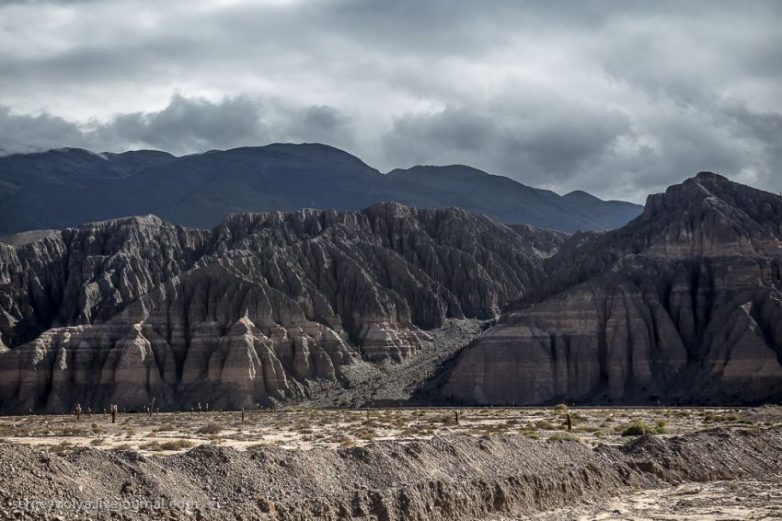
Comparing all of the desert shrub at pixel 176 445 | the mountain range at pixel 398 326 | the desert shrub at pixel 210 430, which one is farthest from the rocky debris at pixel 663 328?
the desert shrub at pixel 176 445

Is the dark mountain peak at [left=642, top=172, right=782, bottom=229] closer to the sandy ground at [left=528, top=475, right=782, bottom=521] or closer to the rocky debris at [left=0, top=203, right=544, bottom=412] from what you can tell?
the rocky debris at [left=0, top=203, right=544, bottom=412]

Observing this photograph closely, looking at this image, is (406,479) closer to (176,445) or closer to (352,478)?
(352,478)

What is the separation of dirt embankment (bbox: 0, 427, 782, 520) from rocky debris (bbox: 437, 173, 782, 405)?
76.9 m

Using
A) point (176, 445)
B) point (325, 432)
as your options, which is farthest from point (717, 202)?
point (176, 445)

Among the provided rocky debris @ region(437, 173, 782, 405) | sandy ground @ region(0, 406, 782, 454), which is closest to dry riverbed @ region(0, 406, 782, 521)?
sandy ground @ region(0, 406, 782, 454)

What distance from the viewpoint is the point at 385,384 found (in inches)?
5231

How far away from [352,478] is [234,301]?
115743 millimetres

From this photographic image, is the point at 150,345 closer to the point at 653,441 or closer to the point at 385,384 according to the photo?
the point at 385,384

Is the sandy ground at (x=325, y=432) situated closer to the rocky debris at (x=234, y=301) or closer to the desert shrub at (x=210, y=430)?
the desert shrub at (x=210, y=430)

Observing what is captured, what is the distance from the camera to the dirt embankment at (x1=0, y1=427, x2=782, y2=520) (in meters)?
25.1

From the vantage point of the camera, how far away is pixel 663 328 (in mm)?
126500

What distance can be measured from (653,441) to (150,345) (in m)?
104

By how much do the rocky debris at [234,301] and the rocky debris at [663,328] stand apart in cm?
2398

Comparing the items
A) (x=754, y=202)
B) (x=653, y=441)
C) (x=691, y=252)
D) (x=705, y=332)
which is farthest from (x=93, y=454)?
(x=754, y=202)
